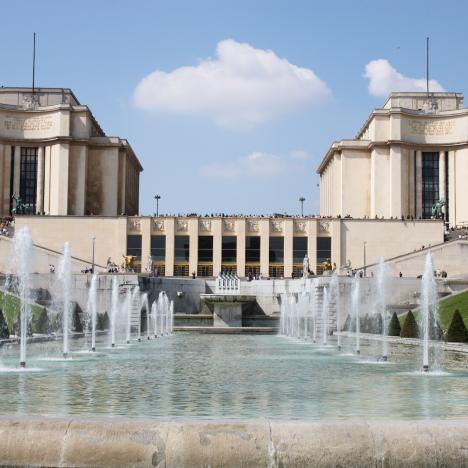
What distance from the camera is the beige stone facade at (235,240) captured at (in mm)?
78625

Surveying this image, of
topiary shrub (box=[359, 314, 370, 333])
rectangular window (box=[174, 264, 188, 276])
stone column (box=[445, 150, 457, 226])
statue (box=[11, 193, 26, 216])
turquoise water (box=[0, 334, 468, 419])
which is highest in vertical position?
stone column (box=[445, 150, 457, 226])

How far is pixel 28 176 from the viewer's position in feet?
305

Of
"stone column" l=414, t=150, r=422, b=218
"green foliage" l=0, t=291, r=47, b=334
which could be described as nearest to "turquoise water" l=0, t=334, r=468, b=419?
"green foliage" l=0, t=291, r=47, b=334

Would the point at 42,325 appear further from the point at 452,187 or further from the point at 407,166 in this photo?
the point at 452,187

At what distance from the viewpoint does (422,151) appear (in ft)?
301

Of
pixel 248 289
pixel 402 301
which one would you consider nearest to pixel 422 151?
pixel 248 289

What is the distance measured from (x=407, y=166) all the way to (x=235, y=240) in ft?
77.0

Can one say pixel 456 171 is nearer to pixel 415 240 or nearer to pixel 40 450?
pixel 415 240

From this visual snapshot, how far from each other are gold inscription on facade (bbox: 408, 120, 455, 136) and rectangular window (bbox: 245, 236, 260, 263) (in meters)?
24.4

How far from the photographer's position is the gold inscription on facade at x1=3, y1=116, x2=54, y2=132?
91.5m

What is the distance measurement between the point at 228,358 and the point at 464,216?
6891cm

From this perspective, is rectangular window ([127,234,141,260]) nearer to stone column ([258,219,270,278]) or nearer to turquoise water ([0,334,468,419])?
stone column ([258,219,270,278])

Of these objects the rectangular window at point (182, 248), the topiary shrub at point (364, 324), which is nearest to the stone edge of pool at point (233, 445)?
the topiary shrub at point (364, 324)

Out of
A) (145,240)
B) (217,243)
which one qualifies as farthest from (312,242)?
(145,240)
